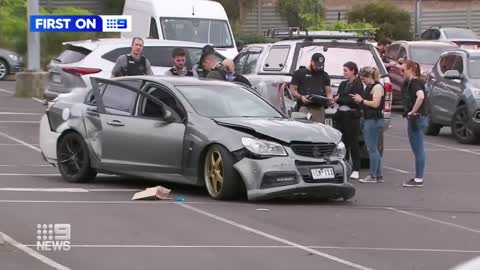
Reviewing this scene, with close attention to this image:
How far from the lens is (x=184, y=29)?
95.7 ft

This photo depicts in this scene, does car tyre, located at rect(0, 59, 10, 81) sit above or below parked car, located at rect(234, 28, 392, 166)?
below

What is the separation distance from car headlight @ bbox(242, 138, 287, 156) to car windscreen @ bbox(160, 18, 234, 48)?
16432 mm

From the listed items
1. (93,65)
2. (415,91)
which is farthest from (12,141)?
(415,91)

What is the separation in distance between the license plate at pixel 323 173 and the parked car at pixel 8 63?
2543 cm

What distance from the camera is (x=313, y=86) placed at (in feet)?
51.5

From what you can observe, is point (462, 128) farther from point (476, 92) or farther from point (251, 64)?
point (251, 64)

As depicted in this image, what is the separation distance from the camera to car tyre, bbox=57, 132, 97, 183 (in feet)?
46.3

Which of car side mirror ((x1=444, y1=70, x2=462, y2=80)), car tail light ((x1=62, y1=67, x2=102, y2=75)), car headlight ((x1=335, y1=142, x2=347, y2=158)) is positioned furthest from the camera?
car side mirror ((x1=444, y1=70, x2=462, y2=80))

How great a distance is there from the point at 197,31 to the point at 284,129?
16.6 metres

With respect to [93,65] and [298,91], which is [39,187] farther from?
[93,65]

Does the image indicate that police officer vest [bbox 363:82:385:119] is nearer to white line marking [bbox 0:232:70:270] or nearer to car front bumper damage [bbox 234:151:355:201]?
car front bumper damage [bbox 234:151:355:201]

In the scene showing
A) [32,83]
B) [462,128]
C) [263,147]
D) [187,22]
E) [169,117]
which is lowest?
[462,128]

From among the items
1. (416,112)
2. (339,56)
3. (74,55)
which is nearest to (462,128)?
(339,56)

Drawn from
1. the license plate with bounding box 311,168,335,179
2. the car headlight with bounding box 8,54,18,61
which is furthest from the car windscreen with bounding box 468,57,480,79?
the car headlight with bounding box 8,54,18,61
